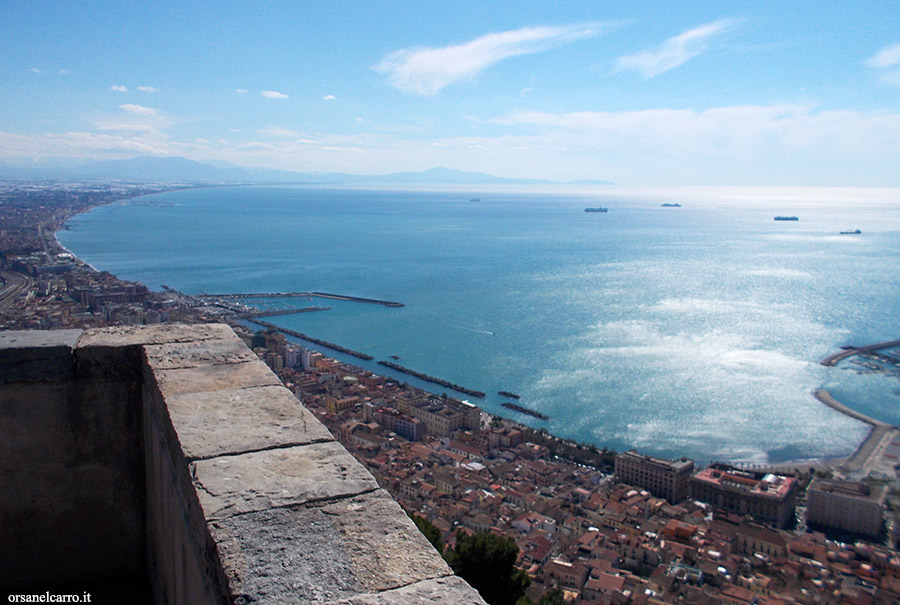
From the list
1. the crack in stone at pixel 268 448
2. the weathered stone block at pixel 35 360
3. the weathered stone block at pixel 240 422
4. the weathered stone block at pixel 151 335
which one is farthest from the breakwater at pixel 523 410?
the crack in stone at pixel 268 448

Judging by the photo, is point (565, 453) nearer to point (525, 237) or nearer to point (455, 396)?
point (455, 396)

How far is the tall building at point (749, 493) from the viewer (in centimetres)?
1368

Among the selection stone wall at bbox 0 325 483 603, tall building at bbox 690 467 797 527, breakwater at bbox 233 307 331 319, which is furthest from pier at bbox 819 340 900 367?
stone wall at bbox 0 325 483 603

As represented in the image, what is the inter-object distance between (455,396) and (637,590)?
10940 millimetres

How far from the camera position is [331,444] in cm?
144

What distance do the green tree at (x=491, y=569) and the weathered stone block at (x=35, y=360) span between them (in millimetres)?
4345

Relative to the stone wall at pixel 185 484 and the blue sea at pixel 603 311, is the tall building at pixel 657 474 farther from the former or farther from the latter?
the stone wall at pixel 185 484

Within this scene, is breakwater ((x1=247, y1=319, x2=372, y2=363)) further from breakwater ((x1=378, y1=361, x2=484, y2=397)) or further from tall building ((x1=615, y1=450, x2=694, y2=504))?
tall building ((x1=615, y1=450, x2=694, y2=504))

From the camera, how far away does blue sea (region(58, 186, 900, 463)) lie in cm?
1930

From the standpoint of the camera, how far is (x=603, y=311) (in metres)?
32.6

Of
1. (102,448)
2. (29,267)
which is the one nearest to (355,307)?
(29,267)

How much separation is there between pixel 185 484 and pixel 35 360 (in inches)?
39.5

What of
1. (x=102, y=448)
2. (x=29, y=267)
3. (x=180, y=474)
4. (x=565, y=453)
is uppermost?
(x=180, y=474)

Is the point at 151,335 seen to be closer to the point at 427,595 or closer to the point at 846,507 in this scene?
the point at 427,595
